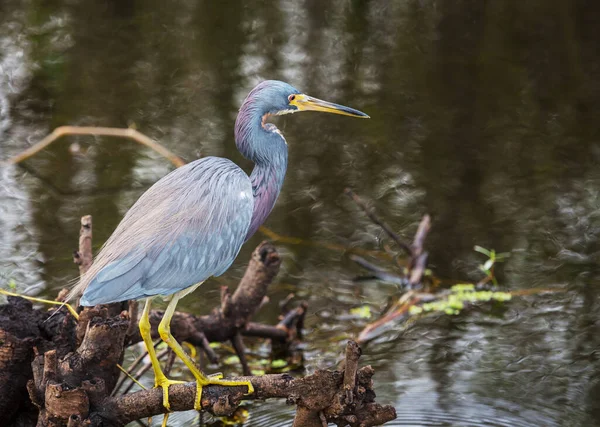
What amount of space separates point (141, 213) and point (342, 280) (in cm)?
269

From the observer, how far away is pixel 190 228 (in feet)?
14.2

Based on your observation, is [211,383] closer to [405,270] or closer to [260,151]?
[260,151]

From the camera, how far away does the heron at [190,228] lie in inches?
163

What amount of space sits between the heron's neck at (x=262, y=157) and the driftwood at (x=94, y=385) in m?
0.84

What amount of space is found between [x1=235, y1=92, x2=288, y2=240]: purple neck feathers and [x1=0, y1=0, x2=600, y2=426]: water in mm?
1275

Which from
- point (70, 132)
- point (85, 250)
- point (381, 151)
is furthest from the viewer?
point (381, 151)

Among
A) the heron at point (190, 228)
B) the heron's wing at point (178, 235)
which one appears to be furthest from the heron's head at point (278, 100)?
the heron's wing at point (178, 235)

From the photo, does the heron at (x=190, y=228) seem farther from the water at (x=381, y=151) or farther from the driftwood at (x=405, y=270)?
the driftwood at (x=405, y=270)

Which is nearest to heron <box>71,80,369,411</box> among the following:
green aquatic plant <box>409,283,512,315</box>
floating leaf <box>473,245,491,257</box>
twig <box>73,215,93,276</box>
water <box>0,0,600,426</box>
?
twig <box>73,215,93,276</box>

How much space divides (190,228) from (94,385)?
2.76 ft

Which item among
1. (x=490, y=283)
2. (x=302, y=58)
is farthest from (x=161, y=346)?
(x=302, y=58)

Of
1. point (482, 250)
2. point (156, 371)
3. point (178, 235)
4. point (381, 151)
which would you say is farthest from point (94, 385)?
point (381, 151)

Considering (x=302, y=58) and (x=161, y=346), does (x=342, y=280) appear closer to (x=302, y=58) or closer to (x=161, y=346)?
(x=161, y=346)

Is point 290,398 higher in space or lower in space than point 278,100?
lower
